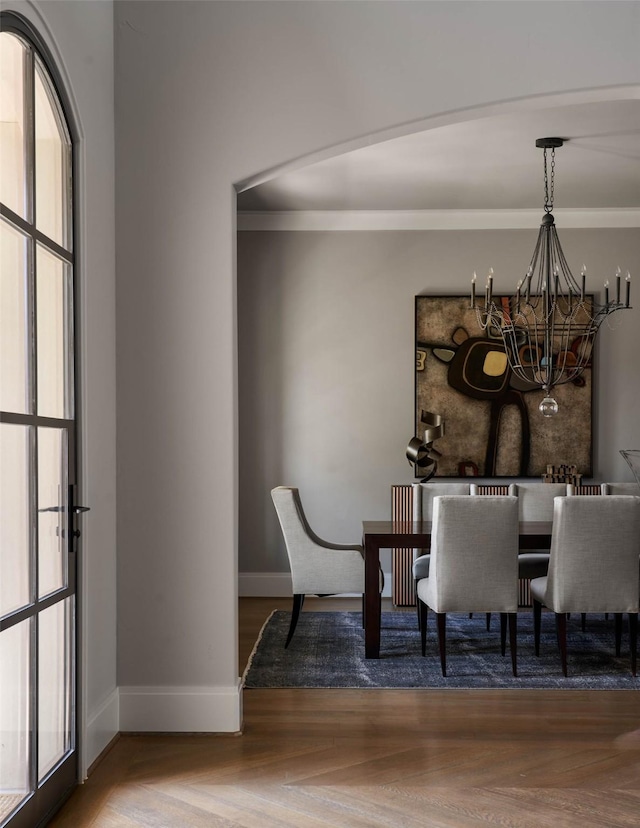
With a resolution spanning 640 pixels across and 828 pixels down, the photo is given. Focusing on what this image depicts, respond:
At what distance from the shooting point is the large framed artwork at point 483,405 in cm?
→ 627

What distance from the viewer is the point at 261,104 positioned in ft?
11.0

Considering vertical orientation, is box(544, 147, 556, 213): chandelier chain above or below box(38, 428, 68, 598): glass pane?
above

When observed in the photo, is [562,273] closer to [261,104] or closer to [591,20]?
[591,20]

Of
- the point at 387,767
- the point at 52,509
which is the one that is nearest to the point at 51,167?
the point at 52,509

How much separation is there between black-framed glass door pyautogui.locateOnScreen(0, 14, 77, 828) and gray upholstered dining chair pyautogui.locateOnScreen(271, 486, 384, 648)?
6.59 ft

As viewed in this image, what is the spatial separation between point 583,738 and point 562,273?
3774 millimetres

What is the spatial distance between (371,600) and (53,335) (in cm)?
249

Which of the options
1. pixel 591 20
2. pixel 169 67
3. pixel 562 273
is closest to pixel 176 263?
pixel 169 67

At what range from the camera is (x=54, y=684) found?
264cm

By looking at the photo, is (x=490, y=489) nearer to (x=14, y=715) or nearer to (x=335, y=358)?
(x=335, y=358)

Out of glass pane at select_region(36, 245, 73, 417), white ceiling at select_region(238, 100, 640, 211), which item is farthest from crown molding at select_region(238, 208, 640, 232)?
glass pane at select_region(36, 245, 73, 417)

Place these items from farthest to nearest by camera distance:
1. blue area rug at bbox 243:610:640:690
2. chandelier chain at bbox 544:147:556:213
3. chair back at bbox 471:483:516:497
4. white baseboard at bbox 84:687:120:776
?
chair back at bbox 471:483:516:497
chandelier chain at bbox 544:147:556:213
blue area rug at bbox 243:610:640:690
white baseboard at bbox 84:687:120:776

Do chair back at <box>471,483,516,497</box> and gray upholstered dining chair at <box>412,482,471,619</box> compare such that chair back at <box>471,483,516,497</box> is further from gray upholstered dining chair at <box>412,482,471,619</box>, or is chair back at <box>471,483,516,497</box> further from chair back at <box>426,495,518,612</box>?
chair back at <box>426,495,518,612</box>

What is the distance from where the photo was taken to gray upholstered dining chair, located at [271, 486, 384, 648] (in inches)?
186
